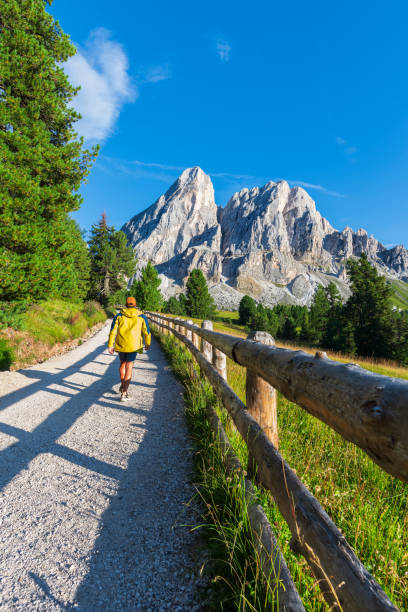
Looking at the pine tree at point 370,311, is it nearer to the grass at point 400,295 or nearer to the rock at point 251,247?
the rock at point 251,247

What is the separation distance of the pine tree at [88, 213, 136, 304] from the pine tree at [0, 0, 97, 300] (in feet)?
88.3

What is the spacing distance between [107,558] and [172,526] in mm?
514

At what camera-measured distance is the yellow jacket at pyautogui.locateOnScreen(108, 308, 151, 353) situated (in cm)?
543

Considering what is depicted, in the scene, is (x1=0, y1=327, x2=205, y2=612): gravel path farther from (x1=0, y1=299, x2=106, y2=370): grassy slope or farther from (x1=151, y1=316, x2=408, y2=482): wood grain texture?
(x1=0, y1=299, x2=106, y2=370): grassy slope

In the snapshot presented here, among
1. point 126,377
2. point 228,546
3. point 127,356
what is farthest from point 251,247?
point 228,546

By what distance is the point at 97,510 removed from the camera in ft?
7.72

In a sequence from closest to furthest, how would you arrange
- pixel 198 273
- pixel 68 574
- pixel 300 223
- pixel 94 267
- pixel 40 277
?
pixel 68 574, pixel 40 277, pixel 94 267, pixel 198 273, pixel 300 223

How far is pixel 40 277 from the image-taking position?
8680 mm

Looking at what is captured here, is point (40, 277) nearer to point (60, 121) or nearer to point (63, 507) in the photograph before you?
point (60, 121)

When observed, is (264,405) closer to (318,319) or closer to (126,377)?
(126,377)

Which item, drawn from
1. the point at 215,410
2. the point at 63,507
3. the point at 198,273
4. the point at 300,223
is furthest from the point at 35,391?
the point at 300,223

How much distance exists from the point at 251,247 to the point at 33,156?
175790mm

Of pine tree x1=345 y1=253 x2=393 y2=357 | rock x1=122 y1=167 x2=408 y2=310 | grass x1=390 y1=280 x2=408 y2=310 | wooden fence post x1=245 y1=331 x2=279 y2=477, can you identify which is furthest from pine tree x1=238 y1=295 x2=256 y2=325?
grass x1=390 y1=280 x2=408 y2=310

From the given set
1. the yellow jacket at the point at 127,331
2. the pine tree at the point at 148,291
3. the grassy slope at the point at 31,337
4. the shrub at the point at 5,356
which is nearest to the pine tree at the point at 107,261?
the pine tree at the point at 148,291
